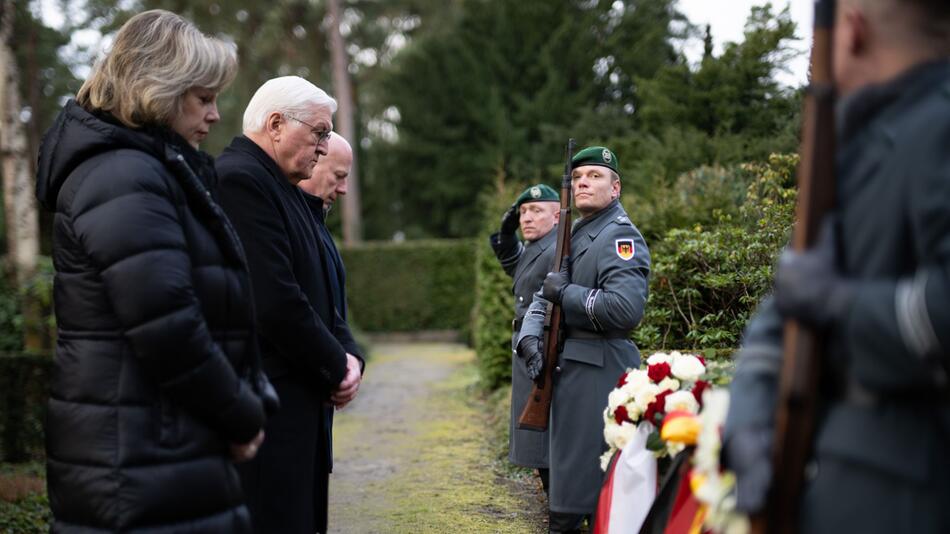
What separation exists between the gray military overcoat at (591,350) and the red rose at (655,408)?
1148 mm

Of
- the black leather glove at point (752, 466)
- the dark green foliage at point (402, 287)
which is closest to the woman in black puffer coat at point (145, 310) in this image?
the black leather glove at point (752, 466)

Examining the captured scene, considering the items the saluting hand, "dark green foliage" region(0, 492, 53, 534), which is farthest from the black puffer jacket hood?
"dark green foliage" region(0, 492, 53, 534)

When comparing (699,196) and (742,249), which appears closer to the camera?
(742,249)

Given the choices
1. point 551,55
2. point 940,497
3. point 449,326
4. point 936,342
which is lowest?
point 449,326

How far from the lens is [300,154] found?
12.0 ft

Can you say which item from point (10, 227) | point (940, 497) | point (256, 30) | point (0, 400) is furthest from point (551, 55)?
point (940, 497)

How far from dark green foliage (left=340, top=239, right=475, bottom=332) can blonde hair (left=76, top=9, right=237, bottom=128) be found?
21.4 meters

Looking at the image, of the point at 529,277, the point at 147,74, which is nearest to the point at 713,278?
the point at 529,277

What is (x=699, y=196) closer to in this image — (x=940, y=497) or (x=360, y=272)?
(x=940, y=497)

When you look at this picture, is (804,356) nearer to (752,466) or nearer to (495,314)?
(752,466)

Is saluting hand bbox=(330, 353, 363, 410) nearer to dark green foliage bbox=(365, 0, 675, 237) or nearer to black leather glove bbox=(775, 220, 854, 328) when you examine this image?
black leather glove bbox=(775, 220, 854, 328)

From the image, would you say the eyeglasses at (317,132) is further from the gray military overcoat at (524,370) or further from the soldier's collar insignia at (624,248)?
the gray military overcoat at (524,370)

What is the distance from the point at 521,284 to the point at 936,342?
4.72 meters

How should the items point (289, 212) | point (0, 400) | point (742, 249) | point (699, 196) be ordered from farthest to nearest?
point (699, 196)
point (0, 400)
point (742, 249)
point (289, 212)
